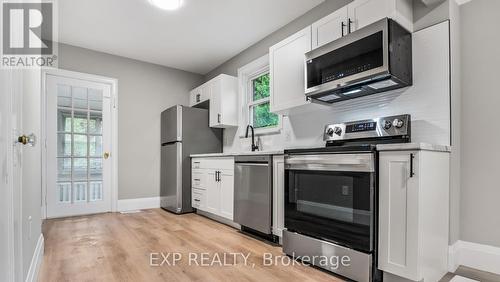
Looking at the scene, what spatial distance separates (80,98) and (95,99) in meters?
0.20

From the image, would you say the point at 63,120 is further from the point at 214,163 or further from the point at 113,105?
the point at 214,163

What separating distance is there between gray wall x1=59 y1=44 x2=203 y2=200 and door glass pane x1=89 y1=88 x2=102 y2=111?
0.90 ft

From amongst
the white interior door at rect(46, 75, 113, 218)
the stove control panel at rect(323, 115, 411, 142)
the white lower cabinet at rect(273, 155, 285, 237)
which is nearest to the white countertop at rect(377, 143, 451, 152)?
the stove control panel at rect(323, 115, 411, 142)

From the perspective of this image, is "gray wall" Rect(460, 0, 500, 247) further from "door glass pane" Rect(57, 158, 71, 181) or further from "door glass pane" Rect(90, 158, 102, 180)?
"door glass pane" Rect(57, 158, 71, 181)

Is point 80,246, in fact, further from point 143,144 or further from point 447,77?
point 447,77

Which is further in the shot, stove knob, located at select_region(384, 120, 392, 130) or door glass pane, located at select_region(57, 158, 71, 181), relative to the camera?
door glass pane, located at select_region(57, 158, 71, 181)

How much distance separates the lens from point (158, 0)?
2.71 m

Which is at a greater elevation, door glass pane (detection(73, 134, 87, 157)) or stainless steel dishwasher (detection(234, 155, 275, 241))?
door glass pane (detection(73, 134, 87, 157))

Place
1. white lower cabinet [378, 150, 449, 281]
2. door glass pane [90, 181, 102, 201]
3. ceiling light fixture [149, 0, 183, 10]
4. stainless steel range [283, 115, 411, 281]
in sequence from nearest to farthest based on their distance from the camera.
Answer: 1. white lower cabinet [378, 150, 449, 281]
2. stainless steel range [283, 115, 411, 281]
3. ceiling light fixture [149, 0, 183, 10]
4. door glass pane [90, 181, 102, 201]

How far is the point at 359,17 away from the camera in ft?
7.15

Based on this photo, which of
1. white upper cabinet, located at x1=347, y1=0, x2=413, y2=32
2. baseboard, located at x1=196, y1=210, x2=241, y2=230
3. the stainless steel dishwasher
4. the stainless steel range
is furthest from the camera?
baseboard, located at x1=196, y1=210, x2=241, y2=230

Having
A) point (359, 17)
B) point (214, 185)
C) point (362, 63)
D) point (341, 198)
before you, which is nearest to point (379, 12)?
point (359, 17)

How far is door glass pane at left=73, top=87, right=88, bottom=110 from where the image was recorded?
3.98m

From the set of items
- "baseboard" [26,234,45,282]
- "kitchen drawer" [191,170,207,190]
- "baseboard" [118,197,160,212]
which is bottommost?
"baseboard" [118,197,160,212]
